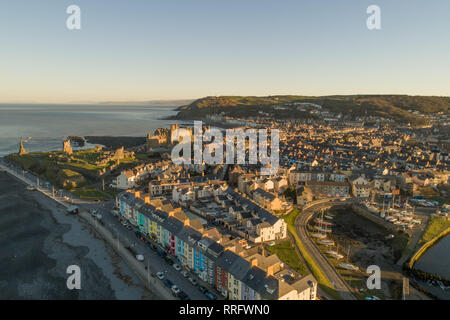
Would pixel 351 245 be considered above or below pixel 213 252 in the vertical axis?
below

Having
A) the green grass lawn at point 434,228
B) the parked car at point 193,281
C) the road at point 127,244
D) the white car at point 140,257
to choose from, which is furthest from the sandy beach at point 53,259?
the green grass lawn at point 434,228

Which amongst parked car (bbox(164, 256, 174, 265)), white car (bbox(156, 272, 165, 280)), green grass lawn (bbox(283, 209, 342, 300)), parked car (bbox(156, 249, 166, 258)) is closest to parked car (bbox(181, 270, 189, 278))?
white car (bbox(156, 272, 165, 280))

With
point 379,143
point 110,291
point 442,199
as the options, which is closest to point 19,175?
point 110,291

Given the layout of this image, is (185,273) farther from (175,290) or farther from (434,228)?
(434,228)

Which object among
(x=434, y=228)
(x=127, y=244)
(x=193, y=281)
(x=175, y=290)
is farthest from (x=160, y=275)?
(x=434, y=228)

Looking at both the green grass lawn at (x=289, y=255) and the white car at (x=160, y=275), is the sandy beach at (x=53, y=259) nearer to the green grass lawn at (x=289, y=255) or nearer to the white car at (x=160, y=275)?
the white car at (x=160, y=275)

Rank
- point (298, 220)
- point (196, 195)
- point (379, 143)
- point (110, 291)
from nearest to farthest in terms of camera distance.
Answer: point (110, 291)
point (298, 220)
point (196, 195)
point (379, 143)
